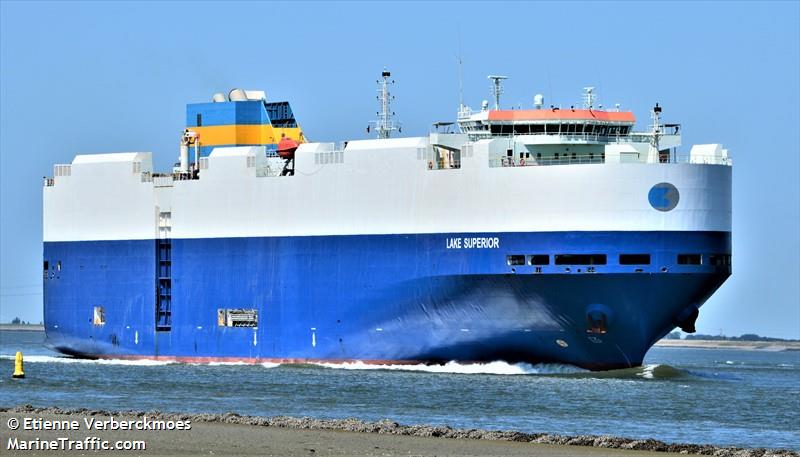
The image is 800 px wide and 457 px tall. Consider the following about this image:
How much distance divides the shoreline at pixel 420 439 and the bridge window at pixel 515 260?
14.4 m

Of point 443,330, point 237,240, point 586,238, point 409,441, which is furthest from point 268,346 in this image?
point 409,441

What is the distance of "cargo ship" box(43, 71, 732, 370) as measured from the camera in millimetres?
43688

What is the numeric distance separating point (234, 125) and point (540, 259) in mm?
14794

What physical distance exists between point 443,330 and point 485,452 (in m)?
20.3

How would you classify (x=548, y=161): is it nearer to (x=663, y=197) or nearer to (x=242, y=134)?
(x=663, y=197)

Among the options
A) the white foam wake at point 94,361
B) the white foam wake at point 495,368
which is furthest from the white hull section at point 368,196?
the white foam wake at point 94,361

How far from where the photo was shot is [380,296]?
47281 mm

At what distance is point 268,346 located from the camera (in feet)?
165

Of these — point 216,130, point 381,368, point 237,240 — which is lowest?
point 381,368

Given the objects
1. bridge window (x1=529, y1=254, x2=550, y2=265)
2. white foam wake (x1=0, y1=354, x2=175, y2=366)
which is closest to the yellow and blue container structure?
white foam wake (x1=0, y1=354, x2=175, y2=366)

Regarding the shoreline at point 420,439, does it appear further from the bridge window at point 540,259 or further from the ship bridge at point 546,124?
the ship bridge at point 546,124

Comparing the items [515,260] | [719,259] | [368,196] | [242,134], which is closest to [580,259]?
[515,260]

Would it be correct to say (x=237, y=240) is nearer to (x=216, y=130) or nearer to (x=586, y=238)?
(x=216, y=130)

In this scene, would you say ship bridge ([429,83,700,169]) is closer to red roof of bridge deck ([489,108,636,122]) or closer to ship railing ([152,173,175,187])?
red roof of bridge deck ([489,108,636,122])
